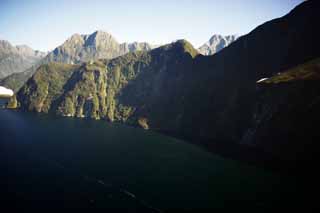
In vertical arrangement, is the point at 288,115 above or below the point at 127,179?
above

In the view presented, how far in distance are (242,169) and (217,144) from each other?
190ft

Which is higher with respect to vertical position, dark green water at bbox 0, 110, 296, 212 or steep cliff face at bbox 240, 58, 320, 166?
steep cliff face at bbox 240, 58, 320, 166

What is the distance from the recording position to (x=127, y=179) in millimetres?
99375

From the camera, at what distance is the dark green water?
80375mm

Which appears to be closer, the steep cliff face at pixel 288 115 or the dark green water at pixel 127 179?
the dark green water at pixel 127 179

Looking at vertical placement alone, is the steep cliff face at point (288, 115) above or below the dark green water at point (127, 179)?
above

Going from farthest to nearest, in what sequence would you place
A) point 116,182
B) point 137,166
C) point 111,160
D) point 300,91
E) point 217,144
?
1. point 217,144
2. point 300,91
3. point 111,160
4. point 137,166
5. point 116,182

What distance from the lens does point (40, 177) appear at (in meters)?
97.9

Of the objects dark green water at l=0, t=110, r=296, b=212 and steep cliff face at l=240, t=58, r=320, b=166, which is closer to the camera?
dark green water at l=0, t=110, r=296, b=212

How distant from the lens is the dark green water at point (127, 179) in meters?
80.4

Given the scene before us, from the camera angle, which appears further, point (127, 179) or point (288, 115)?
point (288, 115)

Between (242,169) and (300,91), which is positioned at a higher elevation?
(300,91)

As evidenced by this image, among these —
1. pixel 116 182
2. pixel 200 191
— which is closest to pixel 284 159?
pixel 200 191

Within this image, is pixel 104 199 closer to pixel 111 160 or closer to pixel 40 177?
pixel 40 177
